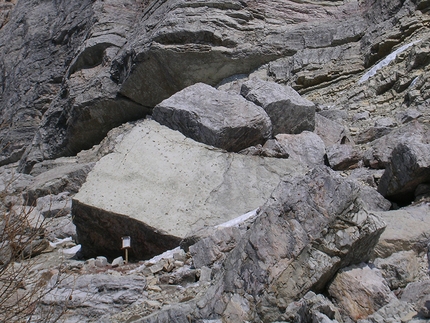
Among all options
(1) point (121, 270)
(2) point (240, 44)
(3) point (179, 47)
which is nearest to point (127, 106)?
(3) point (179, 47)

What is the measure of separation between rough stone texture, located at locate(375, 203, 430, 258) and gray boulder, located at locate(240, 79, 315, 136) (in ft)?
11.4

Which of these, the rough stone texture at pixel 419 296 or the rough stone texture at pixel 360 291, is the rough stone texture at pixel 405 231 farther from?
the rough stone texture at pixel 419 296

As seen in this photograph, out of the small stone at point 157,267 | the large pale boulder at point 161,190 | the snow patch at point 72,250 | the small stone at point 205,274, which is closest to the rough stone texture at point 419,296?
the small stone at point 205,274

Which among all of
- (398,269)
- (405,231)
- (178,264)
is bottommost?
(178,264)

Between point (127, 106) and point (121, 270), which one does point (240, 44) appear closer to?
point (127, 106)

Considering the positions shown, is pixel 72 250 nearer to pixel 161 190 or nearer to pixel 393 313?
pixel 161 190

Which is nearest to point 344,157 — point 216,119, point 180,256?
point 216,119

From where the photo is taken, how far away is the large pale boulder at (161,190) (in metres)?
6.20

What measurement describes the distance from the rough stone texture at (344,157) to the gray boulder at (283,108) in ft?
3.13

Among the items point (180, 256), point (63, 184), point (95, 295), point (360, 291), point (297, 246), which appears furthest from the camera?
point (63, 184)

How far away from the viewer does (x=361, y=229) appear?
12.9 feet

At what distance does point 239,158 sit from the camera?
24.0 feet

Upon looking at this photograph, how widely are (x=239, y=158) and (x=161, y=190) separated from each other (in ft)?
3.89

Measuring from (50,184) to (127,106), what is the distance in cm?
311
